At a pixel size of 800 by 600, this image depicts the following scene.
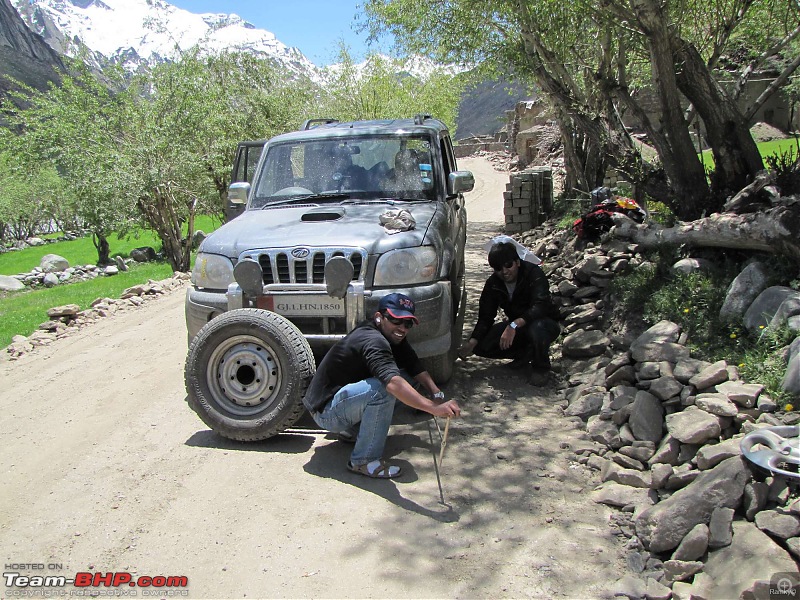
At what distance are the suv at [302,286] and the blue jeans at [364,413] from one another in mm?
298

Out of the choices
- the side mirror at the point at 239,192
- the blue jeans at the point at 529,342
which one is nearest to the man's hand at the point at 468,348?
the blue jeans at the point at 529,342

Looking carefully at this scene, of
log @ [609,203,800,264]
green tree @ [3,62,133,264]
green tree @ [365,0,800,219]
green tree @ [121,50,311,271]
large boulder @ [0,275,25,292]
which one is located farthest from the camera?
large boulder @ [0,275,25,292]

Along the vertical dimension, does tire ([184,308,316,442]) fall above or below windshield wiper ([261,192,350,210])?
below

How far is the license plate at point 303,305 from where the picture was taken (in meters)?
4.71

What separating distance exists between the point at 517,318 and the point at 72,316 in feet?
22.8

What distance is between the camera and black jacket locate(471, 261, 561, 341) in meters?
5.86

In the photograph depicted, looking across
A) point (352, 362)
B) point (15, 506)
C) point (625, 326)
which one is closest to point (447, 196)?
point (625, 326)

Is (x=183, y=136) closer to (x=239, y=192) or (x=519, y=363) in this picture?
(x=239, y=192)

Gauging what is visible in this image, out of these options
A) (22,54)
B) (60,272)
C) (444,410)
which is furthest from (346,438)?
(22,54)

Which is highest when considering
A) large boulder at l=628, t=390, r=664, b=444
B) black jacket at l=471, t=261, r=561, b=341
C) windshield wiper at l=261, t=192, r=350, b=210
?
windshield wiper at l=261, t=192, r=350, b=210

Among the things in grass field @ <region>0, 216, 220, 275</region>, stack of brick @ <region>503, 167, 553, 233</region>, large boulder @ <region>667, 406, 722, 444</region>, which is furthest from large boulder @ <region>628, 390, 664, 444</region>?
grass field @ <region>0, 216, 220, 275</region>

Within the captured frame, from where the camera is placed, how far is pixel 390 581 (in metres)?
3.14

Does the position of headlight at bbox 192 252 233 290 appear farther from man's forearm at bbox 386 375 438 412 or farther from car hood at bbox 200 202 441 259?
man's forearm at bbox 386 375 438 412

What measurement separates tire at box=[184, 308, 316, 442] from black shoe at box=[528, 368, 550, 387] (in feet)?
7.38
